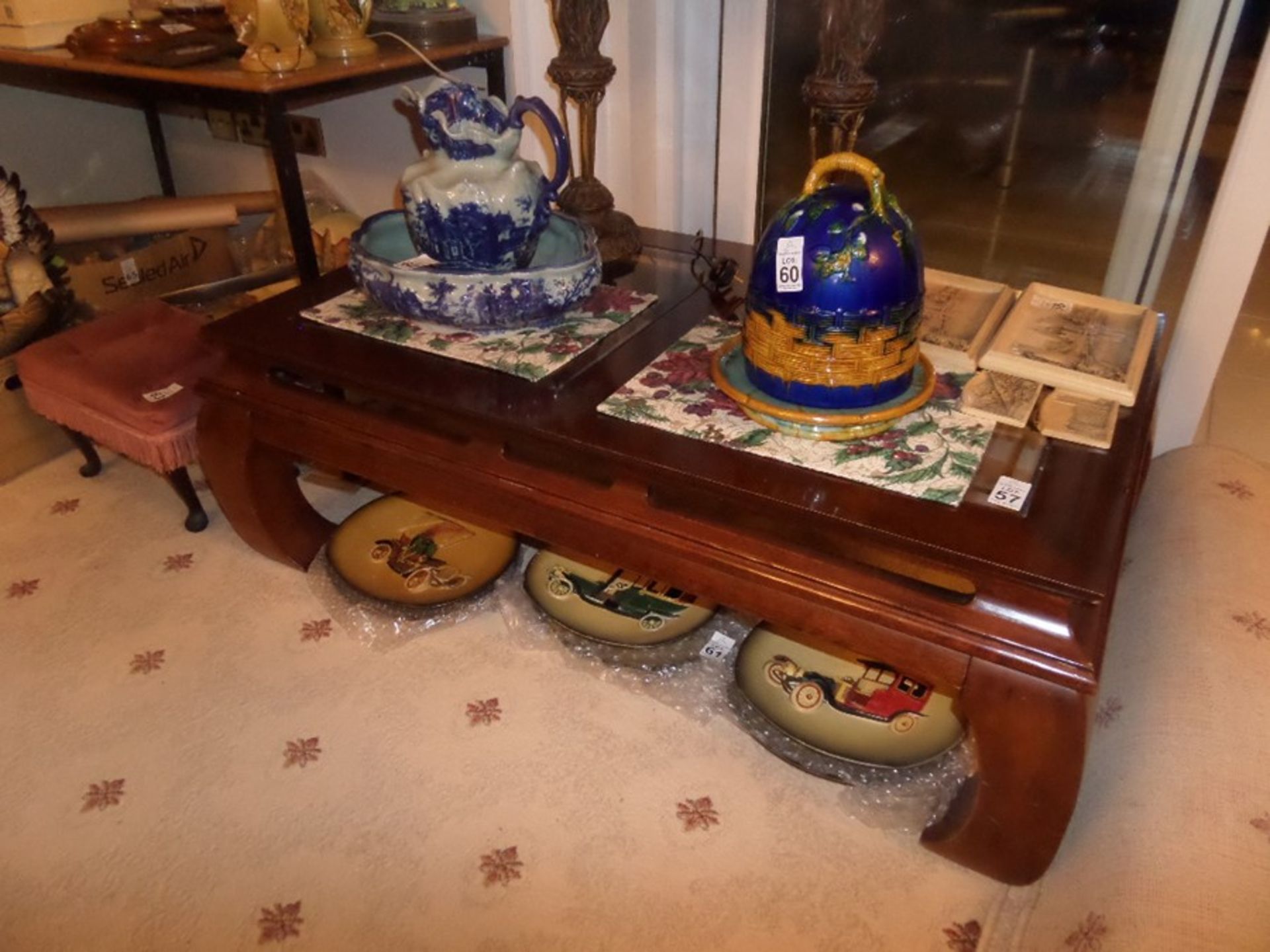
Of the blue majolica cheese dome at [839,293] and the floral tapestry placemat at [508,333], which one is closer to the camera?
the blue majolica cheese dome at [839,293]

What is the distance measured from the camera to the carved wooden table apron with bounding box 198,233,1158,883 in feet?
2.65

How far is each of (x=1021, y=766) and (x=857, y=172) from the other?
568mm

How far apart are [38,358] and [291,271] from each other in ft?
1.91

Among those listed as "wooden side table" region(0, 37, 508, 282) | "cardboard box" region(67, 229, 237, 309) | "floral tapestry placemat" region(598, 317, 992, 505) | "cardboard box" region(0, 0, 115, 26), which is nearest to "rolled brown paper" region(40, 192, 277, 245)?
"cardboard box" region(67, 229, 237, 309)

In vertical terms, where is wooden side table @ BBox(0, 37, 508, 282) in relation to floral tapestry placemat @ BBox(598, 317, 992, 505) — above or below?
above

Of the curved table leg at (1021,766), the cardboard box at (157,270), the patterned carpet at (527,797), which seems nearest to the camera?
the curved table leg at (1021,766)

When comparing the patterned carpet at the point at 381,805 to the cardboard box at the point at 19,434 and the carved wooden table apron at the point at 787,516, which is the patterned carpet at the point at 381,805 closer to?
the carved wooden table apron at the point at 787,516

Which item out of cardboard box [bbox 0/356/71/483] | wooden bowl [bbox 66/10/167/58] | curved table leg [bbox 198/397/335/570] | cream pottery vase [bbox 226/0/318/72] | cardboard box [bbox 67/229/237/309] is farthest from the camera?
cardboard box [bbox 67/229/237/309]

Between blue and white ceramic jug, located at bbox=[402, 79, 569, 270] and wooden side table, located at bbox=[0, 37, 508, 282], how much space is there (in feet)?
1.21

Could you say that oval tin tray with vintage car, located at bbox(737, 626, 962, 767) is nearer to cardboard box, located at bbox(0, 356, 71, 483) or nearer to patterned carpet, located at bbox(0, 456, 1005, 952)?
patterned carpet, located at bbox(0, 456, 1005, 952)

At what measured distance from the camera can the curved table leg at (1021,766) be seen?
0.81 meters

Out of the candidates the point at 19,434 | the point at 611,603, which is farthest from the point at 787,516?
the point at 19,434

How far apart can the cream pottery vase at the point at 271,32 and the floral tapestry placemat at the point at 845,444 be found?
80cm

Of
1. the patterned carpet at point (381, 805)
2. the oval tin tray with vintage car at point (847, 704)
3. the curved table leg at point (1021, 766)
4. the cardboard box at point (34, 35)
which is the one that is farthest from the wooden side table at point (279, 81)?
the curved table leg at point (1021, 766)
